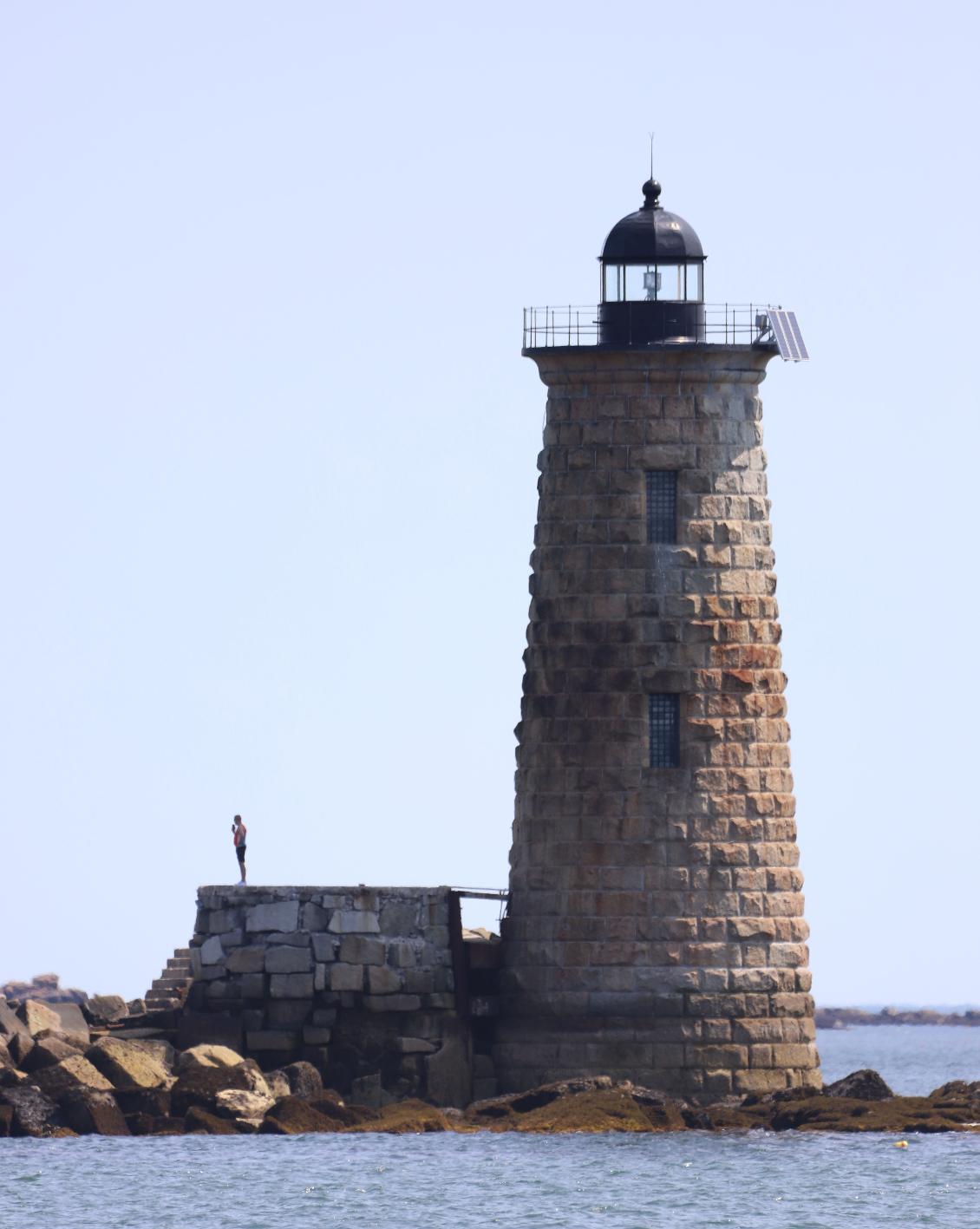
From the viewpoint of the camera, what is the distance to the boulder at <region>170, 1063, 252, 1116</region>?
38.8m

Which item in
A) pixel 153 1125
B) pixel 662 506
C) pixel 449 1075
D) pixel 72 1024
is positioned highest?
pixel 662 506

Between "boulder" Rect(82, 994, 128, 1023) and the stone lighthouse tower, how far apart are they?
18.8 ft

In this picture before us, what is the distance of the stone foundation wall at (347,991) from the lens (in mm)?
39844

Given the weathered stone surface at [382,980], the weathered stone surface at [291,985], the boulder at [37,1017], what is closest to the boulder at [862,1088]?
the weathered stone surface at [382,980]

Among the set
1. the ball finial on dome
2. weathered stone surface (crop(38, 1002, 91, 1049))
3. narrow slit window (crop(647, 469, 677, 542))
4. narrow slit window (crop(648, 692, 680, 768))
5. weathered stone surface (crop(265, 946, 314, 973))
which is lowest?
weathered stone surface (crop(38, 1002, 91, 1049))

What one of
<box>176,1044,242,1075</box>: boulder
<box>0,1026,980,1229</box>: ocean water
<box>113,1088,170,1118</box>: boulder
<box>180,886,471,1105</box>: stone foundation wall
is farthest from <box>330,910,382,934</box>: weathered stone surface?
<box>113,1088,170,1118</box>: boulder

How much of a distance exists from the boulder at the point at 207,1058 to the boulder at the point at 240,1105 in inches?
15.8

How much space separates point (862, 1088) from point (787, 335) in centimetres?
980

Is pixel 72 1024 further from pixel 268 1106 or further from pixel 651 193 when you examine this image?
pixel 651 193

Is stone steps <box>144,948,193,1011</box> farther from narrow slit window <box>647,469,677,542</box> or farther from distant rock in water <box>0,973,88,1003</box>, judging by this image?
distant rock in water <box>0,973,88,1003</box>

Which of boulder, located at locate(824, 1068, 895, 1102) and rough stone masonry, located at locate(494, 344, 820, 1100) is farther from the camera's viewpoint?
boulder, located at locate(824, 1068, 895, 1102)

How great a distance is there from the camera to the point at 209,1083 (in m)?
38.8

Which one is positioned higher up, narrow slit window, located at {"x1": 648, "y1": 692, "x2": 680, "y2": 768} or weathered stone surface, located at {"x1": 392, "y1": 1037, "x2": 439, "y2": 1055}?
narrow slit window, located at {"x1": 648, "y1": 692, "x2": 680, "y2": 768}

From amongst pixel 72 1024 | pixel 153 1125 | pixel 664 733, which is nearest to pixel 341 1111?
pixel 153 1125
